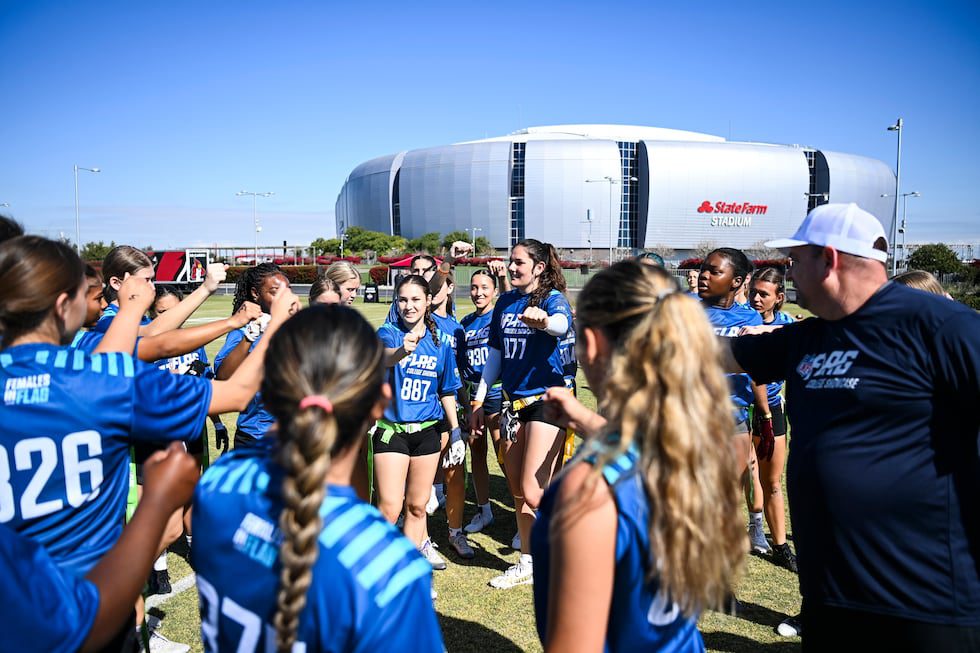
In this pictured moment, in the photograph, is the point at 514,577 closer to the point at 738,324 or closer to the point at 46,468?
the point at 738,324

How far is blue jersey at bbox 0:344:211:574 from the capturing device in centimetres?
202

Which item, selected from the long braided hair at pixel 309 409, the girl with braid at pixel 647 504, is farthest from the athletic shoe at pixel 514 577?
the long braided hair at pixel 309 409

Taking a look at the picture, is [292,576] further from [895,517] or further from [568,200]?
[568,200]

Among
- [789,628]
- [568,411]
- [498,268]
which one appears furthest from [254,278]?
[789,628]

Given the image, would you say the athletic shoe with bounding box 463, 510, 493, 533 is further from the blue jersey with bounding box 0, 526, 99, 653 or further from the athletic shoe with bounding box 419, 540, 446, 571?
the blue jersey with bounding box 0, 526, 99, 653

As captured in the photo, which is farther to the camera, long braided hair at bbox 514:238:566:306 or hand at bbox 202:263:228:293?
long braided hair at bbox 514:238:566:306

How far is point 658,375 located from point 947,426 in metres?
1.46

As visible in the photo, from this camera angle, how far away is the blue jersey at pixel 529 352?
518cm

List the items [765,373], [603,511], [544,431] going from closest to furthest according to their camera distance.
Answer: [603,511], [765,373], [544,431]

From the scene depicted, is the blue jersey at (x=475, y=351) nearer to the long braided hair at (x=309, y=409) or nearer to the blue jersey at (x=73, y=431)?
the blue jersey at (x=73, y=431)

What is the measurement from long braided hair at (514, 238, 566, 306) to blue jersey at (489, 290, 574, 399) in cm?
5

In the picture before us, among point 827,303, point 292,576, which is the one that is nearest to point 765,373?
point 827,303

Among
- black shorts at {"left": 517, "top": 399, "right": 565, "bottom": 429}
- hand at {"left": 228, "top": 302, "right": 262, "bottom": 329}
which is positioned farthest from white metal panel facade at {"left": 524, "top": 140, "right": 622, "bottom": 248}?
hand at {"left": 228, "top": 302, "right": 262, "bottom": 329}

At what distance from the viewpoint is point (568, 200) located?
9688 cm
